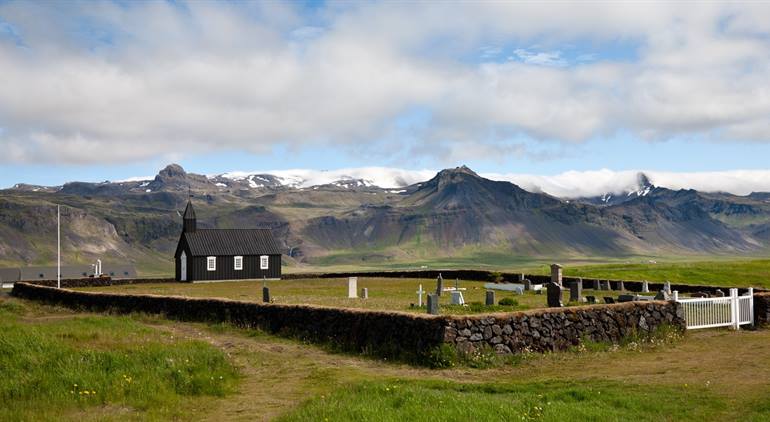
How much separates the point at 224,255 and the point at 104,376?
71779mm

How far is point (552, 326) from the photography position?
2320cm

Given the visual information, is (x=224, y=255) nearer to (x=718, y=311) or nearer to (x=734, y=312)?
(x=718, y=311)

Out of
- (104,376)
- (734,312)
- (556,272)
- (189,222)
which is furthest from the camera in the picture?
(189,222)

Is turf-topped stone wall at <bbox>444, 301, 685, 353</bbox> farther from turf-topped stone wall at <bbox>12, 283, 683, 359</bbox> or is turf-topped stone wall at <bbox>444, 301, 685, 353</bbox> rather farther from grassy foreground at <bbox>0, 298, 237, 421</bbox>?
grassy foreground at <bbox>0, 298, 237, 421</bbox>

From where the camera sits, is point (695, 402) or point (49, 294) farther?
point (49, 294)

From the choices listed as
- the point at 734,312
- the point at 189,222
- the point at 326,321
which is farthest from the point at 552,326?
the point at 189,222

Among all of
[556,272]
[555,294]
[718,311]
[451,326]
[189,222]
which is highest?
[189,222]

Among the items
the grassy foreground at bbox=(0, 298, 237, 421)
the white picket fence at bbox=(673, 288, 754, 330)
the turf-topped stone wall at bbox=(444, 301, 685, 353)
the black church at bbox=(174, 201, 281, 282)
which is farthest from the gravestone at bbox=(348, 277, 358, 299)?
the black church at bbox=(174, 201, 281, 282)

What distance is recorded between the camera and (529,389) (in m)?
17.0

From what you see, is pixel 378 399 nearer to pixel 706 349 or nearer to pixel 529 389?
pixel 529 389

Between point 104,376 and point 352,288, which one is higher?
point 352,288

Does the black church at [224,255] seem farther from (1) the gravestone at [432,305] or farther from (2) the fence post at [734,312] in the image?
(2) the fence post at [734,312]

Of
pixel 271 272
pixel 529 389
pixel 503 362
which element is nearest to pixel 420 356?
pixel 503 362

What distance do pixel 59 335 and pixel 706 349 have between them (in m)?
20.1
